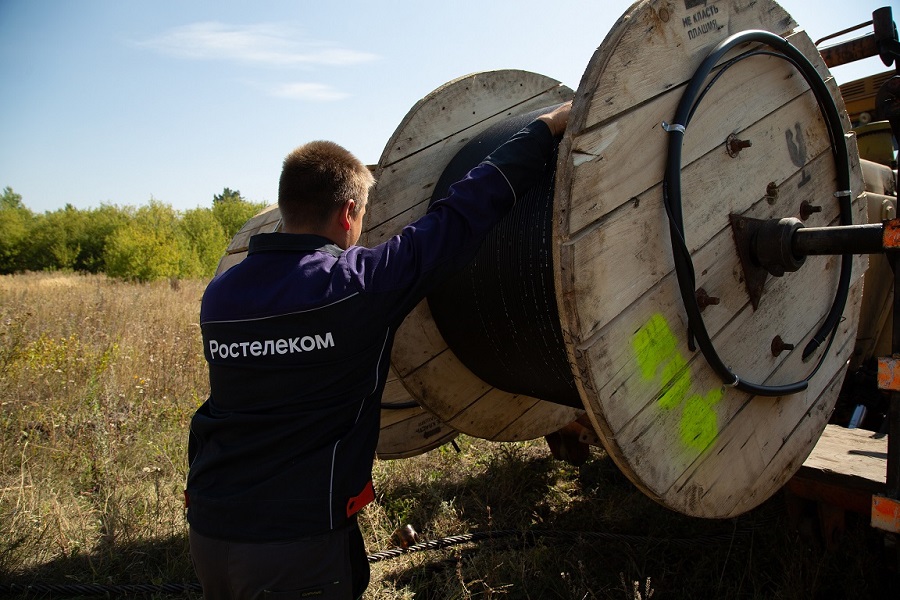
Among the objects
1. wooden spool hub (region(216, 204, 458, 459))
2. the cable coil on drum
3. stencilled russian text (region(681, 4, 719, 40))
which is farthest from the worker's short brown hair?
wooden spool hub (region(216, 204, 458, 459))

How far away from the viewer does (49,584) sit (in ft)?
10.5

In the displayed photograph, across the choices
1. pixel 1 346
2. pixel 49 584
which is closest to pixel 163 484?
pixel 49 584

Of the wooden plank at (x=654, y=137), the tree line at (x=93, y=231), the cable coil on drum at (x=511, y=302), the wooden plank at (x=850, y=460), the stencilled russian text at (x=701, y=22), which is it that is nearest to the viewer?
the wooden plank at (x=654, y=137)

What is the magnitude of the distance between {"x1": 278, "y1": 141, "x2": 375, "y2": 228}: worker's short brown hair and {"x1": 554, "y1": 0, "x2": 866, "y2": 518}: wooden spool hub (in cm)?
73

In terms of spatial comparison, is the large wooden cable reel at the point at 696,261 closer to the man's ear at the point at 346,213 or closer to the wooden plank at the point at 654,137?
the wooden plank at the point at 654,137

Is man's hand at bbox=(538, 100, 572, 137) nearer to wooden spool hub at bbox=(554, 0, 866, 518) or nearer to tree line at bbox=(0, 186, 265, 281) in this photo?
wooden spool hub at bbox=(554, 0, 866, 518)

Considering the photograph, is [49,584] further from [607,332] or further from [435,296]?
[607,332]

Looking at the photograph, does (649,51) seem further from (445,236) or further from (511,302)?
(511,302)

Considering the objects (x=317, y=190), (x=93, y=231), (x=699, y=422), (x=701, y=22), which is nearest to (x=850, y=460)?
(x=699, y=422)

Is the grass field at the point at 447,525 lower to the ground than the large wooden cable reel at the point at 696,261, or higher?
lower

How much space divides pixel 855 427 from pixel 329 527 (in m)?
3.08

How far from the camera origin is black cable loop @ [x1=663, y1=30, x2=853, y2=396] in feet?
6.12

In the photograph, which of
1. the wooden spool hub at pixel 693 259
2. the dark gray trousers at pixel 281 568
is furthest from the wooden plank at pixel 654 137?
the dark gray trousers at pixel 281 568

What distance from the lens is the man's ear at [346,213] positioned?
205cm
